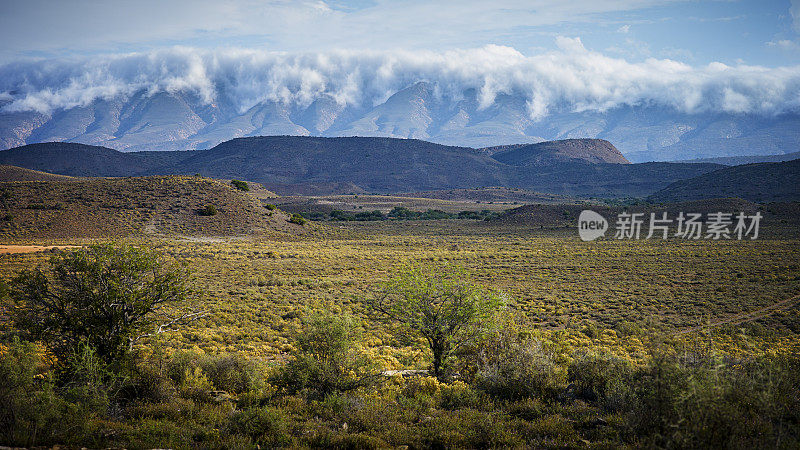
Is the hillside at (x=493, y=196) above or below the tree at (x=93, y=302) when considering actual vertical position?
above

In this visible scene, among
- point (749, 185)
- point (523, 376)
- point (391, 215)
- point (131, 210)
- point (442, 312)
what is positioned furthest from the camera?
point (749, 185)

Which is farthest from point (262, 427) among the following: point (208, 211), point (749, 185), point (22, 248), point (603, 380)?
point (749, 185)

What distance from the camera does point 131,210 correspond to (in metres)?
58.6

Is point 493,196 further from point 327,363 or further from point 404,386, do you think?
point 327,363

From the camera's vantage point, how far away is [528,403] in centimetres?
939

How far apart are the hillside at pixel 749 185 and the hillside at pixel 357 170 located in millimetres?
33251

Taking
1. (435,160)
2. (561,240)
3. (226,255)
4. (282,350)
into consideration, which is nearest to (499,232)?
(561,240)

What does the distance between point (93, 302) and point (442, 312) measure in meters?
8.71

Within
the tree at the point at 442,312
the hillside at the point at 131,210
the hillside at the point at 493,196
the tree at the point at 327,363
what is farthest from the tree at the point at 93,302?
the hillside at the point at 493,196

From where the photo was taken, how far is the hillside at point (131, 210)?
51719mm

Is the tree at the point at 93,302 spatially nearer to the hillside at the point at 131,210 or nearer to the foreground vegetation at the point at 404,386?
the foreground vegetation at the point at 404,386

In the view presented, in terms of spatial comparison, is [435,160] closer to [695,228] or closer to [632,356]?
[695,228]

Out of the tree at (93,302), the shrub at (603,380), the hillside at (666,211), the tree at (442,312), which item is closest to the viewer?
the shrub at (603,380)

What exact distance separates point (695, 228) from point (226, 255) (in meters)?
66.6
